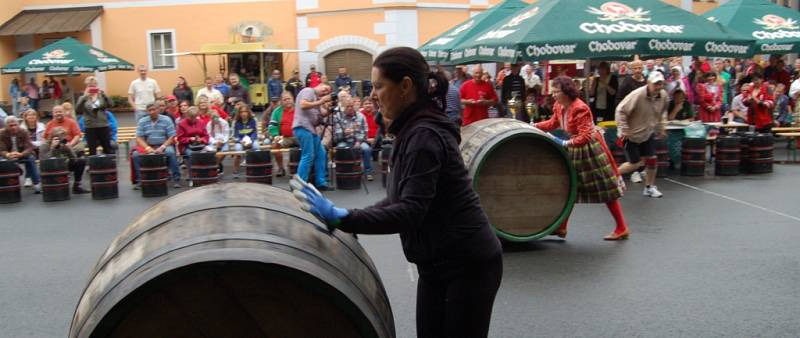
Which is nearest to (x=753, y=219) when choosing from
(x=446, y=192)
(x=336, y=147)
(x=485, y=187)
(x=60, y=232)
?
(x=485, y=187)

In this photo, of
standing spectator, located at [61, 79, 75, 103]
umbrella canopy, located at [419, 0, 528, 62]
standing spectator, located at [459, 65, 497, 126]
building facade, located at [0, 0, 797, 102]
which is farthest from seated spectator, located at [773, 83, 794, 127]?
standing spectator, located at [61, 79, 75, 103]

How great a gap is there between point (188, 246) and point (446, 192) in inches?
39.1

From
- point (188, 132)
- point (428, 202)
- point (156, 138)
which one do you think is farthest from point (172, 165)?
point (428, 202)

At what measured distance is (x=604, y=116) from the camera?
1449cm

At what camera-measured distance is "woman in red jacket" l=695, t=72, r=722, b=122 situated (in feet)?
51.8

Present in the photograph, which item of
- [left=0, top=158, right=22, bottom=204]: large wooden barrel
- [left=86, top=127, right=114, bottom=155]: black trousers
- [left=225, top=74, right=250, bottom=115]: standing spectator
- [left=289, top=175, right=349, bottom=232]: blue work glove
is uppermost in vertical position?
[left=225, top=74, right=250, bottom=115]: standing spectator

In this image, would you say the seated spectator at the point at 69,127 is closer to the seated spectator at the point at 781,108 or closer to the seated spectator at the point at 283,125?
the seated spectator at the point at 283,125

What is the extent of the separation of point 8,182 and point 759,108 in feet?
44.4

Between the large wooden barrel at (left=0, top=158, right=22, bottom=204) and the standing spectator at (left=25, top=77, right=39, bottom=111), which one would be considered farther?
the standing spectator at (left=25, top=77, right=39, bottom=111)

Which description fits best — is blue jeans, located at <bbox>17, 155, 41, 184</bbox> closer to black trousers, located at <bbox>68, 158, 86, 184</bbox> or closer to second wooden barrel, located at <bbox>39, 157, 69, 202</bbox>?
black trousers, located at <bbox>68, 158, 86, 184</bbox>

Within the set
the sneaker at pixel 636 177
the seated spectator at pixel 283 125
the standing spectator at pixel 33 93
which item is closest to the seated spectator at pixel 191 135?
the seated spectator at pixel 283 125

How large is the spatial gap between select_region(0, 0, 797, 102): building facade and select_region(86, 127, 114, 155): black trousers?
13990 millimetres

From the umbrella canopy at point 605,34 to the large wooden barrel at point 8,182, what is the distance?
7357 millimetres

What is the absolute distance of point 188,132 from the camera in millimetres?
13617
